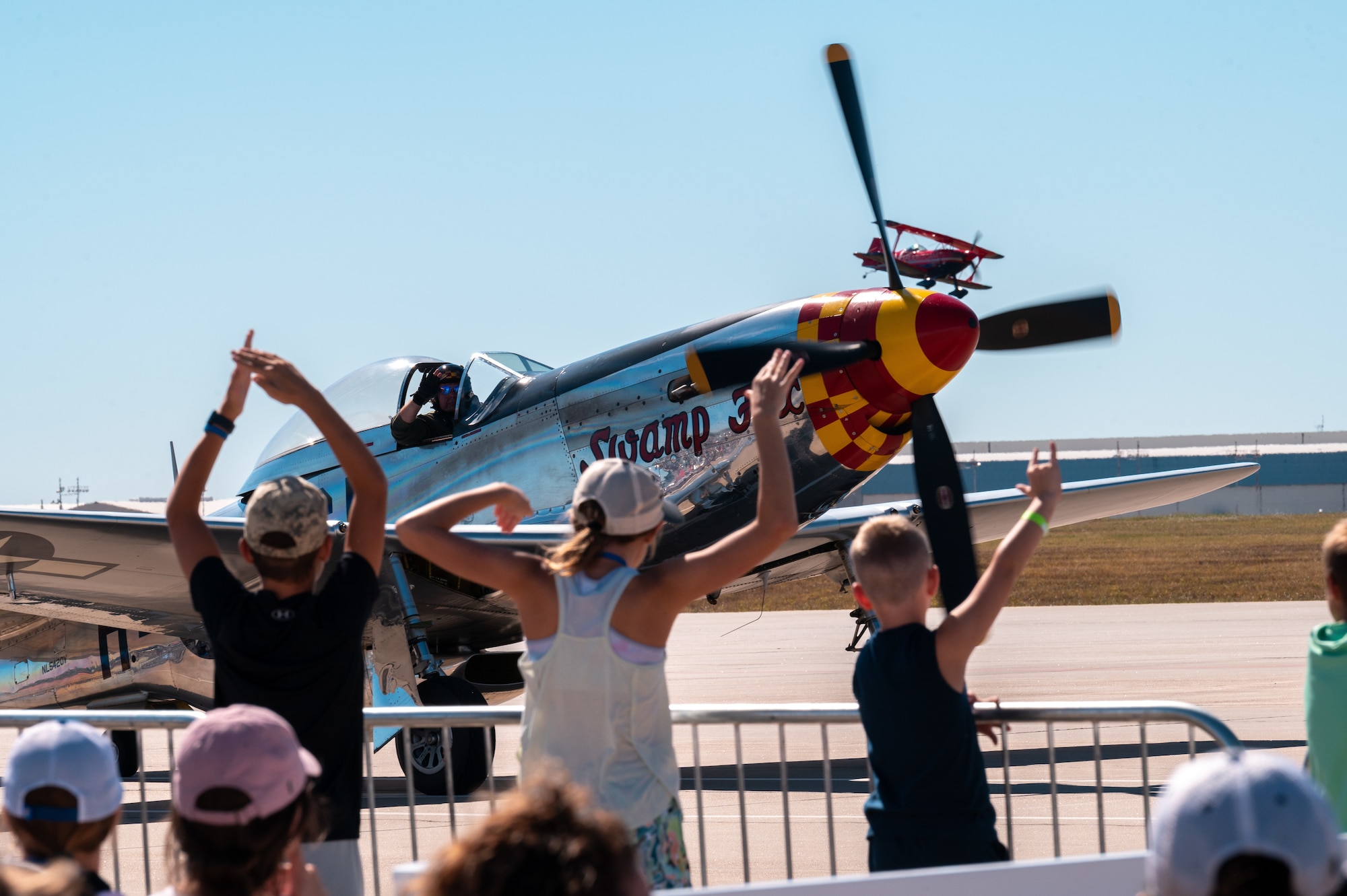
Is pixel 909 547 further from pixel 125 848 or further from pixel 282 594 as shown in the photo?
pixel 125 848

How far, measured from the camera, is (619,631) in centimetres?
272

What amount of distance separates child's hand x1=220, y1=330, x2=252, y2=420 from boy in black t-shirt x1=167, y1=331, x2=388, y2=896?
0.33 metres

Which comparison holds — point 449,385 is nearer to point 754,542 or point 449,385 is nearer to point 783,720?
point 783,720

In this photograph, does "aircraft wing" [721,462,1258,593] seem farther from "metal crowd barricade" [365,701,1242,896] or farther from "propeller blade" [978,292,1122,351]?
"metal crowd barricade" [365,701,1242,896]

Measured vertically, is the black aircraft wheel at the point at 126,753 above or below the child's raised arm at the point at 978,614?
below

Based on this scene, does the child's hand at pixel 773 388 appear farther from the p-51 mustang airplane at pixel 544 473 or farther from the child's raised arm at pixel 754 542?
the p-51 mustang airplane at pixel 544 473

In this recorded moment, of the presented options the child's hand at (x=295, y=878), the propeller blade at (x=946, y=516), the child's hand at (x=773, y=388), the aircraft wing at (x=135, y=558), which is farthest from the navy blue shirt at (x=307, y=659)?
the aircraft wing at (x=135, y=558)

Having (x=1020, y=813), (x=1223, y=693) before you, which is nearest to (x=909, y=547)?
(x=1020, y=813)

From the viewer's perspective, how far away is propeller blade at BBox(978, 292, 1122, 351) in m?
6.21

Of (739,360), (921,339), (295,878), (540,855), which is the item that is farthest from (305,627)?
(921,339)

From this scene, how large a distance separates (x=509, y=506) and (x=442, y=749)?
16.9 feet

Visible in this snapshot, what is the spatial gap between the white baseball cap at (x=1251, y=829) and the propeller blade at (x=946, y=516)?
3350mm

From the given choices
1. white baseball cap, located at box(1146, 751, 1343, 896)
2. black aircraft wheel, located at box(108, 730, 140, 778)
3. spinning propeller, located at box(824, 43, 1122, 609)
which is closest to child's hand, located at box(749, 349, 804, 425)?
white baseball cap, located at box(1146, 751, 1343, 896)

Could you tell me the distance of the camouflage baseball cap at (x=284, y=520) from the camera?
264 centimetres
